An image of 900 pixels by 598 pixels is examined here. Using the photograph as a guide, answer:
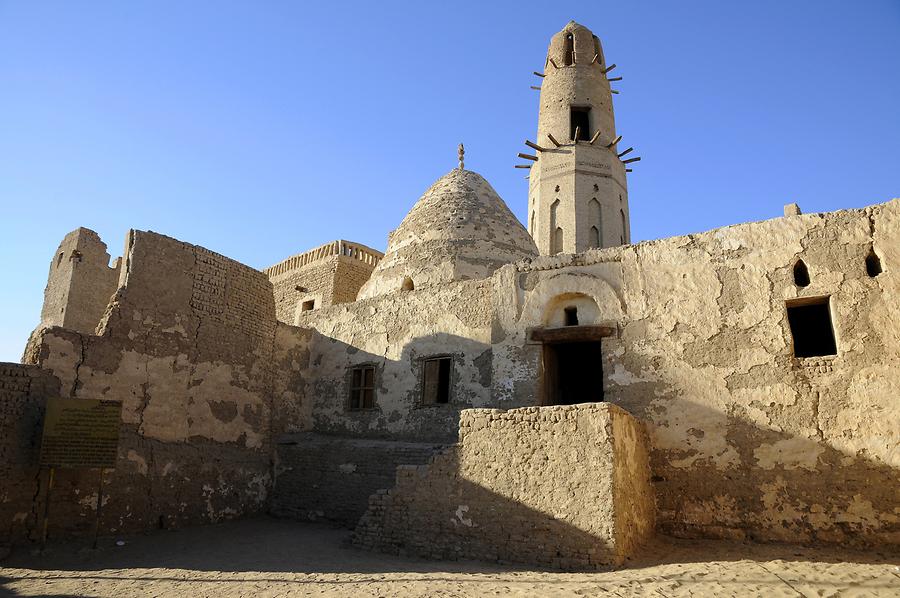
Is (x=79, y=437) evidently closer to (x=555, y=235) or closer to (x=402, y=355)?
(x=402, y=355)

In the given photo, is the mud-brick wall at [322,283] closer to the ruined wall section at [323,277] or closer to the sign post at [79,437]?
the ruined wall section at [323,277]

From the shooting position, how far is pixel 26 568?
7.48 m

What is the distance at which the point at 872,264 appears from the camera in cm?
848

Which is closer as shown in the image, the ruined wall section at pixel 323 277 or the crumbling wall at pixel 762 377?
the crumbling wall at pixel 762 377

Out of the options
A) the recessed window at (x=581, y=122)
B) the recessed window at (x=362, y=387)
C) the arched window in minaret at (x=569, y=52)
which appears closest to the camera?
the recessed window at (x=362, y=387)

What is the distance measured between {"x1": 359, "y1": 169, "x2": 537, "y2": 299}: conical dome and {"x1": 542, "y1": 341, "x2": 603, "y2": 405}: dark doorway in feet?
8.43

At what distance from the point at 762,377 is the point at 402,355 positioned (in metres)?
6.21

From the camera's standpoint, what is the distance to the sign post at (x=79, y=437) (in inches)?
328

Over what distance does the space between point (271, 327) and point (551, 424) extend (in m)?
6.68

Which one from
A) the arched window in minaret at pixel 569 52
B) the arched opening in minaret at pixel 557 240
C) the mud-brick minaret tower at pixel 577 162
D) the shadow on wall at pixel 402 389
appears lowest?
the shadow on wall at pixel 402 389

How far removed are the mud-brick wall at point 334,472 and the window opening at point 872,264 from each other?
6496 millimetres

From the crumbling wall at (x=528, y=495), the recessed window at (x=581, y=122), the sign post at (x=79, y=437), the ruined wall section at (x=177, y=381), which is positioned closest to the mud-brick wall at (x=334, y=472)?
the ruined wall section at (x=177, y=381)

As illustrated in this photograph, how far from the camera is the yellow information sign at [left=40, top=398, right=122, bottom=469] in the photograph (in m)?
8.35

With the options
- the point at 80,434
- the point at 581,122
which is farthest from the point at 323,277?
the point at 581,122
